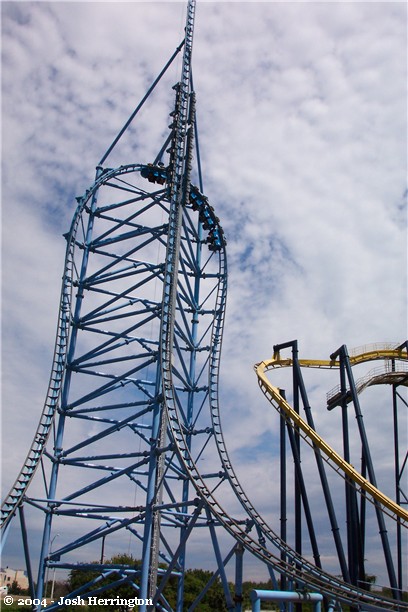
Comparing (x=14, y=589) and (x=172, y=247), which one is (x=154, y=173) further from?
(x=14, y=589)

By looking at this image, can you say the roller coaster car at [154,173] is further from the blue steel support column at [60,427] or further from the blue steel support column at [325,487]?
the blue steel support column at [325,487]

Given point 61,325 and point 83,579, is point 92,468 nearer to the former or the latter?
point 61,325

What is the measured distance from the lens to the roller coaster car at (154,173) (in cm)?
1867

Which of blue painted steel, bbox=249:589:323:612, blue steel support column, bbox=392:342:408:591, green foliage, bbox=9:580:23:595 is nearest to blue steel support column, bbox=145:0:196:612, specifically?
blue painted steel, bbox=249:589:323:612

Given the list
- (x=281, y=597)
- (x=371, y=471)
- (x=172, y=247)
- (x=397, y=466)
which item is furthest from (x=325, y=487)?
(x=172, y=247)

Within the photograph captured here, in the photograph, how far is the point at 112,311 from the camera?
16.6m

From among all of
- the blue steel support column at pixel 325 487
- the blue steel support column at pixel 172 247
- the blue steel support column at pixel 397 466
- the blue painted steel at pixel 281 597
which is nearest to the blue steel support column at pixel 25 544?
the blue steel support column at pixel 172 247

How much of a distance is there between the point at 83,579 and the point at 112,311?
1252 inches

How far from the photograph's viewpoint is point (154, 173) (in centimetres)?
1894

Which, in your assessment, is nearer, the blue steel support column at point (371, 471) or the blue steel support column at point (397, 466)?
the blue steel support column at point (371, 471)

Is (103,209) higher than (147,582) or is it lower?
higher

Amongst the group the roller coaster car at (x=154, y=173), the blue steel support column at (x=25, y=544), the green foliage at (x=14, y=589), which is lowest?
the green foliage at (x=14, y=589)

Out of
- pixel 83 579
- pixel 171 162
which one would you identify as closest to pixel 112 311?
pixel 171 162

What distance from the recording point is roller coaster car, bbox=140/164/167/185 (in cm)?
1867
